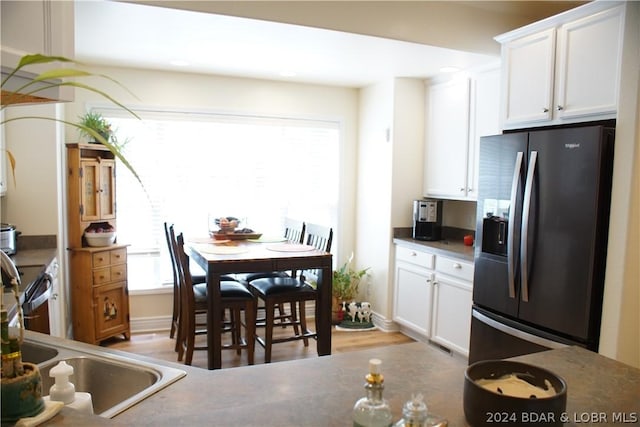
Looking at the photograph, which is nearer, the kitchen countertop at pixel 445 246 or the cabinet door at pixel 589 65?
the cabinet door at pixel 589 65

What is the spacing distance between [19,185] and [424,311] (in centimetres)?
326

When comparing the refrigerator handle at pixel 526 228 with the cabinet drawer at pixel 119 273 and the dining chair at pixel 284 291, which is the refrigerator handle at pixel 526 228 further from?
the cabinet drawer at pixel 119 273

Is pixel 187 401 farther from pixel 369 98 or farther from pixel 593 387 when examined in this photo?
pixel 369 98

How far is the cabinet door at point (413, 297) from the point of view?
398 cm

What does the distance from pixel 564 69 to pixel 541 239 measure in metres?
0.97

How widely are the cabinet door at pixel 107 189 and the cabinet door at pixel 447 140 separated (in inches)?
110

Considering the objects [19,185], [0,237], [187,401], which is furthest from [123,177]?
[187,401]

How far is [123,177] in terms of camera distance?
4.29 metres

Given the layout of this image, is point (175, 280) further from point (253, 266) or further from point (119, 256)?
point (253, 266)

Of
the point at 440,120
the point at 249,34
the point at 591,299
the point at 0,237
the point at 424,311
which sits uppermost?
the point at 249,34

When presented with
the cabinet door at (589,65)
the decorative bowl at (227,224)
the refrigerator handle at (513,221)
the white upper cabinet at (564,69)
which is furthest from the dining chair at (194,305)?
the cabinet door at (589,65)

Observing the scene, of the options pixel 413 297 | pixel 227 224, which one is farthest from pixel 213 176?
pixel 413 297

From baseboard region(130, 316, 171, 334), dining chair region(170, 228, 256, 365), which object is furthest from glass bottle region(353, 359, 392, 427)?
baseboard region(130, 316, 171, 334)

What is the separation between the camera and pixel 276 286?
11.8 ft
